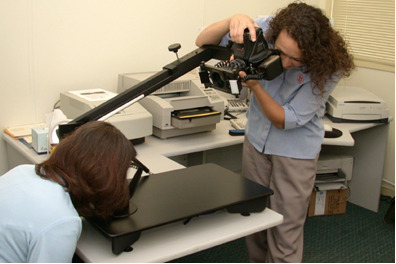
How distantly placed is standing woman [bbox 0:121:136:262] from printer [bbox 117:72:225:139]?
1082mm

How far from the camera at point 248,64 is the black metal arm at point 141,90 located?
8 cm

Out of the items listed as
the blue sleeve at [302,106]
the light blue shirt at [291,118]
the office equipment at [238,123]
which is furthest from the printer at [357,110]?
the blue sleeve at [302,106]

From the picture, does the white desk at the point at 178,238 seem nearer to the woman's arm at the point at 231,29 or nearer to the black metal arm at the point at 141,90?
the black metal arm at the point at 141,90

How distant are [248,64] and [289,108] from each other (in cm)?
46

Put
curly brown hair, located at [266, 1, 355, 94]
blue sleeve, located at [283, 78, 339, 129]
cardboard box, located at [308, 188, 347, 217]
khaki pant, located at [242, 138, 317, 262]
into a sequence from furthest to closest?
cardboard box, located at [308, 188, 347, 217], khaki pant, located at [242, 138, 317, 262], blue sleeve, located at [283, 78, 339, 129], curly brown hair, located at [266, 1, 355, 94]

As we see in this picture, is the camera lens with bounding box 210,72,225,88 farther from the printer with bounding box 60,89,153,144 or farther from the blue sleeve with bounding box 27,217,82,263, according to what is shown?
the printer with bounding box 60,89,153,144

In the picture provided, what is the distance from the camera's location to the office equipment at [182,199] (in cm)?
128

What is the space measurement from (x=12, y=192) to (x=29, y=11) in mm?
1459

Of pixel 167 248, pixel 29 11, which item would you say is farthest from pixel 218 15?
pixel 167 248

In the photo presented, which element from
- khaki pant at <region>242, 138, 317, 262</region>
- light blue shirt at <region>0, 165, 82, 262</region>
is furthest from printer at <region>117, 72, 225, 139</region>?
light blue shirt at <region>0, 165, 82, 262</region>

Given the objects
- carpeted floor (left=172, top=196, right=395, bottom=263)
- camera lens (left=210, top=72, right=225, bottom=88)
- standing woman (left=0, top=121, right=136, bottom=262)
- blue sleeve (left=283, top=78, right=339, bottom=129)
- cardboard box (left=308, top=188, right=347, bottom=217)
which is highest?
camera lens (left=210, top=72, right=225, bottom=88)

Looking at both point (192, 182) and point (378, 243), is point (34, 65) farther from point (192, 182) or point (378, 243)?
point (378, 243)

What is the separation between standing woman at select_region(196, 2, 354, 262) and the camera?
1.72 m

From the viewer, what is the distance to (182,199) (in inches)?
57.3
